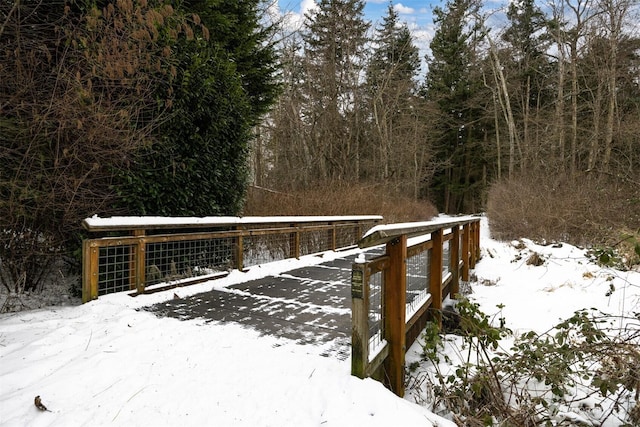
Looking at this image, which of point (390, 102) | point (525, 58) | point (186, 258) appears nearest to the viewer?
point (186, 258)

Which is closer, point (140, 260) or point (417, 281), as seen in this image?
point (417, 281)

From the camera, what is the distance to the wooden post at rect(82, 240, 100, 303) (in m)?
3.55

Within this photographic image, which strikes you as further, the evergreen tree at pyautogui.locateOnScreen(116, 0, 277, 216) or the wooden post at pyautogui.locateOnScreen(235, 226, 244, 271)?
the wooden post at pyautogui.locateOnScreen(235, 226, 244, 271)

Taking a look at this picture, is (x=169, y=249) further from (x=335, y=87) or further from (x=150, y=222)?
(x=335, y=87)

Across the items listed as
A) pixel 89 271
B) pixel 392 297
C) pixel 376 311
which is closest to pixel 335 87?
pixel 89 271

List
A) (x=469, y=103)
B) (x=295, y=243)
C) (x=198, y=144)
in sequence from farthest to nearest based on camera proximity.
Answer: (x=469, y=103)
(x=295, y=243)
(x=198, y=144)

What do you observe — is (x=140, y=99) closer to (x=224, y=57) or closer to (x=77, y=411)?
(x=224, y=57)

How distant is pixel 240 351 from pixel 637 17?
15.1 meters

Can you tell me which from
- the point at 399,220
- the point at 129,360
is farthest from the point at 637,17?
the point at 129,360

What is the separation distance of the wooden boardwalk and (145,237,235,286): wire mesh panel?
0.69 m

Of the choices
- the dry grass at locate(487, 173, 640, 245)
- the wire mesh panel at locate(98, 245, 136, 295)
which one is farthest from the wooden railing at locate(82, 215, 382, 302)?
the dry grass at locate(487, 173, 640, 245)

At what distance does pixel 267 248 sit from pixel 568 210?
7.30m

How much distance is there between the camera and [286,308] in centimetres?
380

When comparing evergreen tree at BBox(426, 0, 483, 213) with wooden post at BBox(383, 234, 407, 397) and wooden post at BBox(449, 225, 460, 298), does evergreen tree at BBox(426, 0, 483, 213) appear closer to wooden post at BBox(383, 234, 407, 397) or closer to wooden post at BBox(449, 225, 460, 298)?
wooden post at BBox(449, 225, 460, 298)
